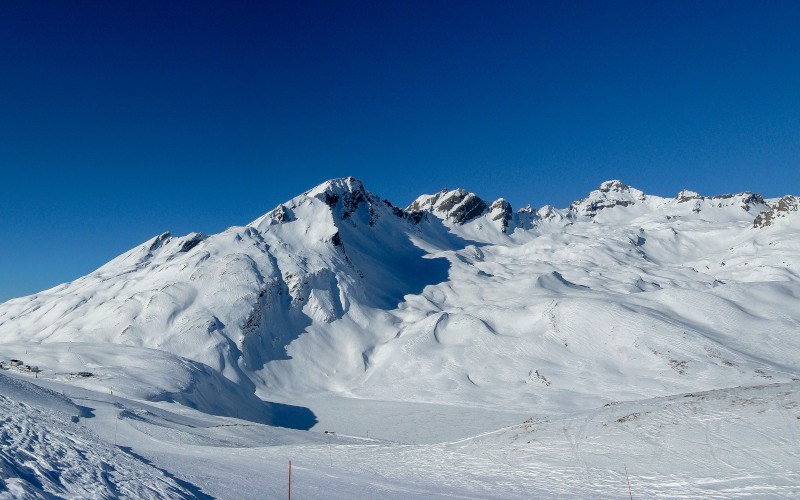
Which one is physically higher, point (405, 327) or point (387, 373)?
point (405, 327)

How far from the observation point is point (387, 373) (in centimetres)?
8469

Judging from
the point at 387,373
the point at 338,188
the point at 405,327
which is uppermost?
the point at 338,188

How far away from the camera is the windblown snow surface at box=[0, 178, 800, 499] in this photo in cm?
1700

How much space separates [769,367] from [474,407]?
42.5 m

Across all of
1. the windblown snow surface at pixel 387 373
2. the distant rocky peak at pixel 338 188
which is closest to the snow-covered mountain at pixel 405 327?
the windblown snow surface at pixel 387 373

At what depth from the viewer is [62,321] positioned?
101438 mm

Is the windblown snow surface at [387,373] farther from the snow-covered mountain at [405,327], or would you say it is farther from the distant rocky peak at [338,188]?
the distant rocky peak at [338,188]

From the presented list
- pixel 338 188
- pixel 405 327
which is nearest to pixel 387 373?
pixel 405 327

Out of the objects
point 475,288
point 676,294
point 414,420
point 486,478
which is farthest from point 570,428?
point 475,288

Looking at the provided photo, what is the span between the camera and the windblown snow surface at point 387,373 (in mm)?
17000

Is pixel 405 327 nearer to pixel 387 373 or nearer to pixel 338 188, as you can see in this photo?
pixel 387 373

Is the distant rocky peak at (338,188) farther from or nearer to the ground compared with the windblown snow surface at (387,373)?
farther from the ground

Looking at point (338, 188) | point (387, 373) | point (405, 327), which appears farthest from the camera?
point (338, 188)

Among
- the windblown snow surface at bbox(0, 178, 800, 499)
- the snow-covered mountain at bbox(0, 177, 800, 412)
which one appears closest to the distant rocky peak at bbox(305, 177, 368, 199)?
the windblown snow surface at bbox(0, 178, 800, 499)
